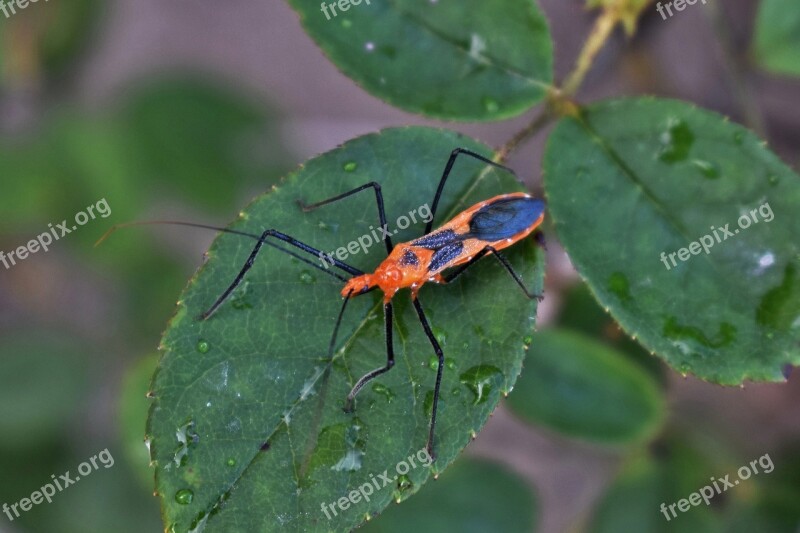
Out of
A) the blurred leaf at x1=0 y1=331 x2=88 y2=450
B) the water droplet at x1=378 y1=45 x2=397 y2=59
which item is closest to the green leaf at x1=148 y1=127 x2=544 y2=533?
the water droplet at x1=378 y1=45 x2=397 y2=59

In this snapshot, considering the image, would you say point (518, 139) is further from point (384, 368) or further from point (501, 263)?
point (384, 368)

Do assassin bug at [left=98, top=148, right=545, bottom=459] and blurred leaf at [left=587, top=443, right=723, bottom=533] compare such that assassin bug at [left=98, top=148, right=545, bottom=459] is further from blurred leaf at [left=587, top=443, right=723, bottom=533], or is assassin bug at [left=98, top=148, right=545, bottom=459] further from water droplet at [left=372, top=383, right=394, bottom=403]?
blurred leaf at [left=587, top=443, right=723, bottom=533]

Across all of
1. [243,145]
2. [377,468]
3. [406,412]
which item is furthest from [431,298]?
[243,145]

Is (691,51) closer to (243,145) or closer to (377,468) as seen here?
(243,145)

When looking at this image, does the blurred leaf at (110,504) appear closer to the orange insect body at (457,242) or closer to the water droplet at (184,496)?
the water droplet at (184,496)

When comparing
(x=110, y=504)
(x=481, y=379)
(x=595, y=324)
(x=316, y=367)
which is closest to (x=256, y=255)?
(x=316, y=367)

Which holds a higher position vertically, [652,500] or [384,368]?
[384,368]

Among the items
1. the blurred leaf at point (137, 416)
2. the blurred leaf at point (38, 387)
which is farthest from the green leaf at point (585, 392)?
the blurred leaf at point (38, 387)
